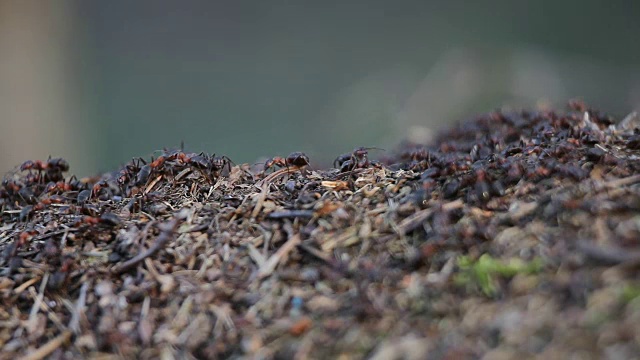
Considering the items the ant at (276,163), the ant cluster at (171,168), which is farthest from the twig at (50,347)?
the ant at (276,163)

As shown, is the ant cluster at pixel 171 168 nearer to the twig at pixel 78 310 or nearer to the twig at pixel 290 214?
the twig at pixel 290 214

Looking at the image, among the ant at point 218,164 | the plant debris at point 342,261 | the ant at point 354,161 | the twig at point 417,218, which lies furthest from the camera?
the ant at point 218,164

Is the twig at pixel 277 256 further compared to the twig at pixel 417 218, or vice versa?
the twig at pixel 417 218

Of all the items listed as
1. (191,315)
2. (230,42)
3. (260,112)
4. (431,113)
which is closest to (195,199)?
(191,315)

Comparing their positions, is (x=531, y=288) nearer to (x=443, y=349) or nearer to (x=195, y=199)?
(x=443, y=349)

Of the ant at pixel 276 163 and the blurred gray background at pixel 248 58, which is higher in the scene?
the blurred gray background at pixel 248 58

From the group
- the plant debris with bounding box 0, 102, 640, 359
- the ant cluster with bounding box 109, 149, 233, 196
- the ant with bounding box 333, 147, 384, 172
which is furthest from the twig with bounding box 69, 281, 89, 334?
the ant with bounding box 333, 147, 384, 172

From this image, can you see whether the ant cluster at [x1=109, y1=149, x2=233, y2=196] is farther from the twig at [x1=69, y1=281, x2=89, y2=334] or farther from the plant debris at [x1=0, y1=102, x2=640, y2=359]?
the twig at [x1=69, y1=281, x2=89, y2=334]
